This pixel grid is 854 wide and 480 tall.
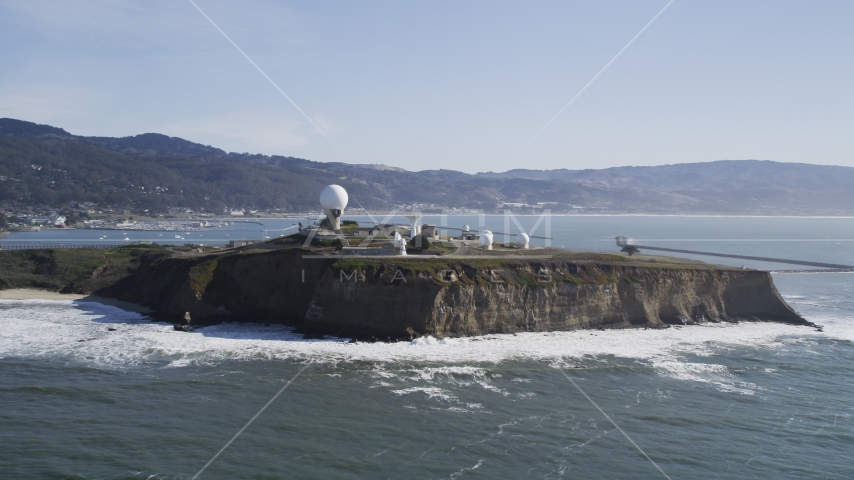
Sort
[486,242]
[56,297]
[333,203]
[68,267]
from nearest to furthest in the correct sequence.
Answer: [56,297], [486,242], [333,203], [68,267]

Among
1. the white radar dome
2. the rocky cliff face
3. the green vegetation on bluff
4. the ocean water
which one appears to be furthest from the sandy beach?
the white radar dome

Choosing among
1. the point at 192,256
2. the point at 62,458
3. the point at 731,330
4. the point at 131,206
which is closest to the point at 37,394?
the point at 62,458

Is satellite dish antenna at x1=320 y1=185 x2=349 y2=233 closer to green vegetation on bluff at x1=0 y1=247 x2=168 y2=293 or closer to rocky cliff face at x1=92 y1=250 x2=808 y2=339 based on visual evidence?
rocky cliff face at x1=92 y1=250 x2=808 y2=339

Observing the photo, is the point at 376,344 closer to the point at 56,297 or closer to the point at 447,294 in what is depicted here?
the point at 447,294

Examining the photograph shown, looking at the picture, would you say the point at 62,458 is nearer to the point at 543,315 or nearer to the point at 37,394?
the point at 37,394

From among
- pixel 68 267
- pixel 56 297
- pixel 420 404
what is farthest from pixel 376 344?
pixel 68 267

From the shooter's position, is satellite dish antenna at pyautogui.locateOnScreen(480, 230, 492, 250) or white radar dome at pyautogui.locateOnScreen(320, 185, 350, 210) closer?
satellite dish antenna at pyautogui.locateOnScreen(480, 230, 492, 250)
